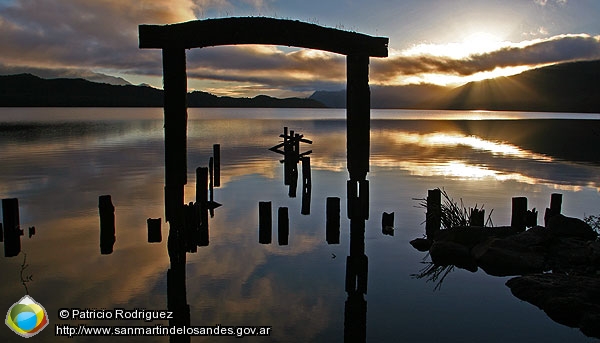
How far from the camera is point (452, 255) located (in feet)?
36.6

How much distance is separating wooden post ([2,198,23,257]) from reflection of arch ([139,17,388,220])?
3.54m

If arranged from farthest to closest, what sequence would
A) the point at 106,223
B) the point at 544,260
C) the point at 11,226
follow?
1. the point at 106,223
2. the point at 11,226
3. the point at 544,260

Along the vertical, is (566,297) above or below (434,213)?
below

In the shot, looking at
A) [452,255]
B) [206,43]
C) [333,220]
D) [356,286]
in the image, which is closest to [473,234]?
[452,255]

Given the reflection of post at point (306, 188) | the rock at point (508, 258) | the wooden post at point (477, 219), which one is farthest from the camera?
the reflection of post at point (306, 188)

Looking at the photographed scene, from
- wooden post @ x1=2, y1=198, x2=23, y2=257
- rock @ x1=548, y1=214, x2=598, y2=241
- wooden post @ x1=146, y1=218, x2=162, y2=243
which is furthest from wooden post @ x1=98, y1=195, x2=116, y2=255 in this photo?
rock @ x1=548, y1=214, x2=598, y2=241

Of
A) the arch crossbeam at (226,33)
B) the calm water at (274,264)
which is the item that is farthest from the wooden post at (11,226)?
the arch crossbeam at (226,33)

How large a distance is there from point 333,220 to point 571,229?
5.59 m

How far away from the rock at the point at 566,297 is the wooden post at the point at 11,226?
1092 cm

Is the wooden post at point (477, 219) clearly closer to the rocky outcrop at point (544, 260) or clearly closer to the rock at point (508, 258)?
the rocky outcrop at point (544, 260)

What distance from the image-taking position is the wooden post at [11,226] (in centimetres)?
1113

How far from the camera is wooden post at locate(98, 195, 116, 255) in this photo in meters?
11.8

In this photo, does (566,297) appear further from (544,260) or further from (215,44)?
(215,44)

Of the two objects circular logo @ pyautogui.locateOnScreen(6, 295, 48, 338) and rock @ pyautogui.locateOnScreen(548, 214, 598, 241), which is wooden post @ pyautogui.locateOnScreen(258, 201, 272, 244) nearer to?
circular logo @ pyautogui.locateOnScreen(6, 295, 48, 338)
